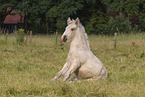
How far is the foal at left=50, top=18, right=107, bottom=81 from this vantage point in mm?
5125

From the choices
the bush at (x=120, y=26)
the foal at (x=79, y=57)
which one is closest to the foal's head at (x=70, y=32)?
the foal at (x=79, y=57)

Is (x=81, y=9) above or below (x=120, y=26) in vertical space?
above

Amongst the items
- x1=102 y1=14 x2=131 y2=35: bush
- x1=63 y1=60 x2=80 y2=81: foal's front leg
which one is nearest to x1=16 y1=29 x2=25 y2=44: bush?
x1=63 y1=60 x2=80 y2=81: foal's front leg

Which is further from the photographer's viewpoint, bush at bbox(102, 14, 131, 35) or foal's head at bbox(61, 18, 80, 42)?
bush at bbox(102, 14, 131, 35)

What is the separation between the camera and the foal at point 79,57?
5125 mm

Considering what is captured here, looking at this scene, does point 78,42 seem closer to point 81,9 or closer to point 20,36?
point 20,36

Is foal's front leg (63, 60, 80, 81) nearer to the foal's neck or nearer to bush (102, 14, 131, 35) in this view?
the foal's neck

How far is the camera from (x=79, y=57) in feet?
16.8

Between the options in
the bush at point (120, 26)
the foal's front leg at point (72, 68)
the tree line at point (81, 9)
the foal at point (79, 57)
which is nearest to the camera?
the foal's front leg at point (72, 68)

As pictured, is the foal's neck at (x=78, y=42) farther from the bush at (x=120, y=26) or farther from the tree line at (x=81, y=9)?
the tree line at (x=81, y=9)

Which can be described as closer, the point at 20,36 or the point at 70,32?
the point at 70,32

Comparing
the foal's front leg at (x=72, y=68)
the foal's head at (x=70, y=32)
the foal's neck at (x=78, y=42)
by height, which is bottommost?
the foal's front leg at (x=72, y=68)

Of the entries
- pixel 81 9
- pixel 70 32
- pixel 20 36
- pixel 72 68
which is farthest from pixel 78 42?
pixel 81 9

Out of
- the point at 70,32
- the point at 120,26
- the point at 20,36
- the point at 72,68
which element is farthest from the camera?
the point at 120,26
